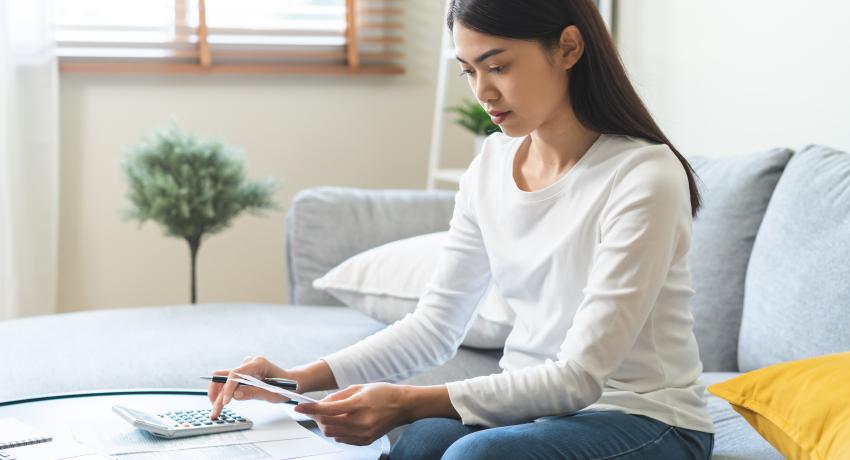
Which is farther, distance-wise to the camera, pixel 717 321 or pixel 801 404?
pixel 717 321

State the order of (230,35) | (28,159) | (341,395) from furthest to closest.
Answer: (230,35) → (28,159) → (341,395)

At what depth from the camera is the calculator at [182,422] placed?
114 centimetres

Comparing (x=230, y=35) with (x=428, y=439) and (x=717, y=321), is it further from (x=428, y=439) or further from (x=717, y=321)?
(x=428, y=439)

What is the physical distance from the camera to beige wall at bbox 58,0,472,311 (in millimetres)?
3160

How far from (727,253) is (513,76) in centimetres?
73

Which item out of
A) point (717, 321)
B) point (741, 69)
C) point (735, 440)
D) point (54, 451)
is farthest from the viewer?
point (741, 69)

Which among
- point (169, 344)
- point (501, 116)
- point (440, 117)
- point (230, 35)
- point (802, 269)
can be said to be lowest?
point (169, 344)

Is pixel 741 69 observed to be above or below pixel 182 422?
above

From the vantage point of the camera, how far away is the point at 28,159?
298cm

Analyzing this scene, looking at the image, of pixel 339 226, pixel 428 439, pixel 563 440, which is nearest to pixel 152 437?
pixel 428 439

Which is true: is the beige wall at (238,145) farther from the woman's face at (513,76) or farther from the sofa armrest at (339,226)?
the woman's face at (513,76)

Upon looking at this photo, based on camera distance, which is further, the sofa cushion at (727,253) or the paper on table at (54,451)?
the sofa cushion at (727,253)

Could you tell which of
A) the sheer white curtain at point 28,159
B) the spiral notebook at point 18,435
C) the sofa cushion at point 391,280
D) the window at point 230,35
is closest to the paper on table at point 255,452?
the spiral notebook at point 18,435

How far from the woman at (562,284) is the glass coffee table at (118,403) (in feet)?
0.08
